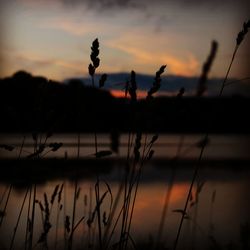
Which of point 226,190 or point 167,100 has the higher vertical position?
point 167,100

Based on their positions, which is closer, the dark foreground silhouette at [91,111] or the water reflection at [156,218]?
the dark foreground silhouette at [91,111]

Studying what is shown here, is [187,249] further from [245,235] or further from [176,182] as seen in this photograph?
[176,182]

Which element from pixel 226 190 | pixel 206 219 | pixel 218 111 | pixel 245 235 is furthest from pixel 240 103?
pixel 226 190

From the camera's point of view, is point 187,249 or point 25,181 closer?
point 25,181

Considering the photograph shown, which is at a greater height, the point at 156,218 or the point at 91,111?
the point at 91,111

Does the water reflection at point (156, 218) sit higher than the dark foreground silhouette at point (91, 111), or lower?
lower

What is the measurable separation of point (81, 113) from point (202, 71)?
450 mm

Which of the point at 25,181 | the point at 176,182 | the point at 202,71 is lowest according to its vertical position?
the point at 176,182

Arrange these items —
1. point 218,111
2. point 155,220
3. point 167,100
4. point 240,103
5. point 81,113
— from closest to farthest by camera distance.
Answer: point 81,113, point 167,100, point 218,111, point 240,103, point 155,220

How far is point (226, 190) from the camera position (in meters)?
12.7

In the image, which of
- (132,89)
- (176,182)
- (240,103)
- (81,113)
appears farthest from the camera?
(176,182)

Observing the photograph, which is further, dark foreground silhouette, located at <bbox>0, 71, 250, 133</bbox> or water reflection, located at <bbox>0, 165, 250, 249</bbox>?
water reflection, located at <bbox>0, 165, 250, 249</bbox>

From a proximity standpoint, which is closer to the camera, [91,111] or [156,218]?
[91,111]

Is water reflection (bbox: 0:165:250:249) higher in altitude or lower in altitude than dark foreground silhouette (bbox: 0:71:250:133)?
lower
